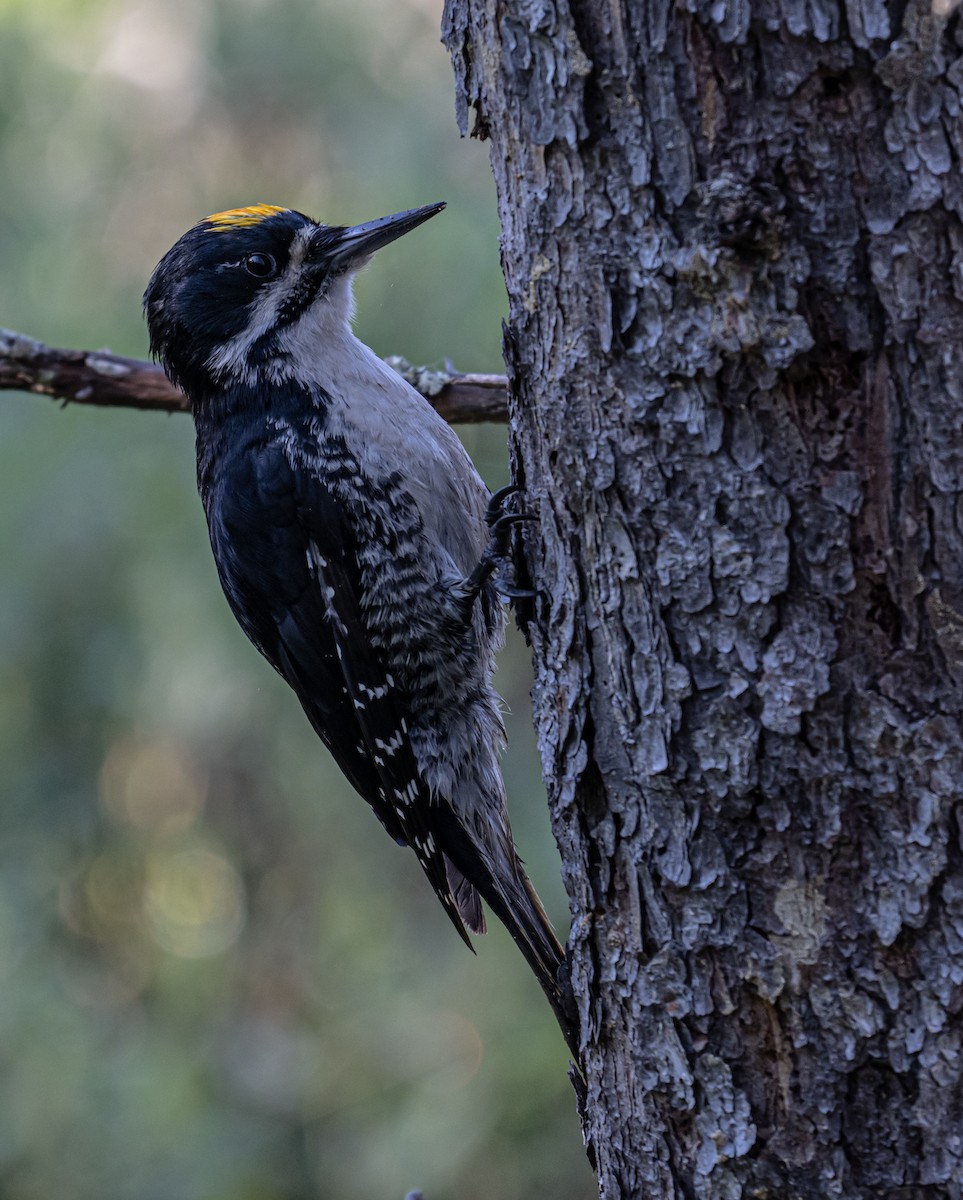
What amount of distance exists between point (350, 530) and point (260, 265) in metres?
0.67

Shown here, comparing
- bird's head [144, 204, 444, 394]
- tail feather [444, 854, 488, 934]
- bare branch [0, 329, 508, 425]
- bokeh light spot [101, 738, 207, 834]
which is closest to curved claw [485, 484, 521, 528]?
bare branch [0, 329, 508, 425]

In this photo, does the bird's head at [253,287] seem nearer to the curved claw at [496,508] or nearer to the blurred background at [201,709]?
the curved claw at [496,508]

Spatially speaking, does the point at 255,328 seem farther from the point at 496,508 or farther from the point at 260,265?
the point at 496,508

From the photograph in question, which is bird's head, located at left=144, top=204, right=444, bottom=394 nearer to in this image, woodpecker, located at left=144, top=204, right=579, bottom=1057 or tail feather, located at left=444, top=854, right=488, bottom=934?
woodpecker, located at left=144, top=204, right=579, bottom=1057

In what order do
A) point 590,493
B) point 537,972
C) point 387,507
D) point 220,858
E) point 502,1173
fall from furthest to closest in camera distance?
point 220,858 < point 502,1173 < point 387,507 < point 537,972 < point 590,493

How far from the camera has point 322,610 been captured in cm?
269

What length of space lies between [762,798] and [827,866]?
0.11 meters

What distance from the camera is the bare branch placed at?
2.82m

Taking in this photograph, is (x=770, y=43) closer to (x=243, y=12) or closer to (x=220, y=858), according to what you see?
(x=243, y=12)

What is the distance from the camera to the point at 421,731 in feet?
9.06

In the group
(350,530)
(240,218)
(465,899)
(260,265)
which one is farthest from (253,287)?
(465,899)

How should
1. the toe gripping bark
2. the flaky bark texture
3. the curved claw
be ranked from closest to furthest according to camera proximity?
the flaky bark texture < the toe gripping bark < the curved claw

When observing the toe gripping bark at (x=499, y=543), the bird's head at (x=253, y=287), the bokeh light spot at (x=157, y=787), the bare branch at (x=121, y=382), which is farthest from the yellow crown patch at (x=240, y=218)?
the bokeh light spot at (x=157, y=787)

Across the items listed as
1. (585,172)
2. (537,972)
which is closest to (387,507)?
(537,972)
